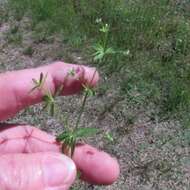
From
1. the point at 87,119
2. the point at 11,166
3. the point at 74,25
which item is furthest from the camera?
the point at 74,25

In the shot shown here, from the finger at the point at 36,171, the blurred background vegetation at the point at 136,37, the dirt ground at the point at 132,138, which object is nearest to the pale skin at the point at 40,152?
the finger at the point at 36,171

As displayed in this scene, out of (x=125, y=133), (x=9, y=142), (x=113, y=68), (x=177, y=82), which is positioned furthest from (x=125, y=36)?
(x=9, y=142)

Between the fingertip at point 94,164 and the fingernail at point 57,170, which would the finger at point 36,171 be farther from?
the fingertip at point 94,164

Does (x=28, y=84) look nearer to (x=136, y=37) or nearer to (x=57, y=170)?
(x=57, y=170)

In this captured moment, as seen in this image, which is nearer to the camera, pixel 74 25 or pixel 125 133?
pixel 125 133

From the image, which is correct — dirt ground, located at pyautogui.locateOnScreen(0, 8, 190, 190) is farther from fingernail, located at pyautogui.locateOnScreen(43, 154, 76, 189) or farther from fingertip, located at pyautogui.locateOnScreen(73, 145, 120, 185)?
fingernail, located at pyautogui.locateOnScreen(43, 154, 76, 189)

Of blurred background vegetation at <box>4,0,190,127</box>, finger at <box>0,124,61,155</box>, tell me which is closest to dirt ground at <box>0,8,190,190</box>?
blurred background vegetation at <box>4,0,190,127</box>

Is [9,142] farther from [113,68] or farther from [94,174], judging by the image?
[113,68]
